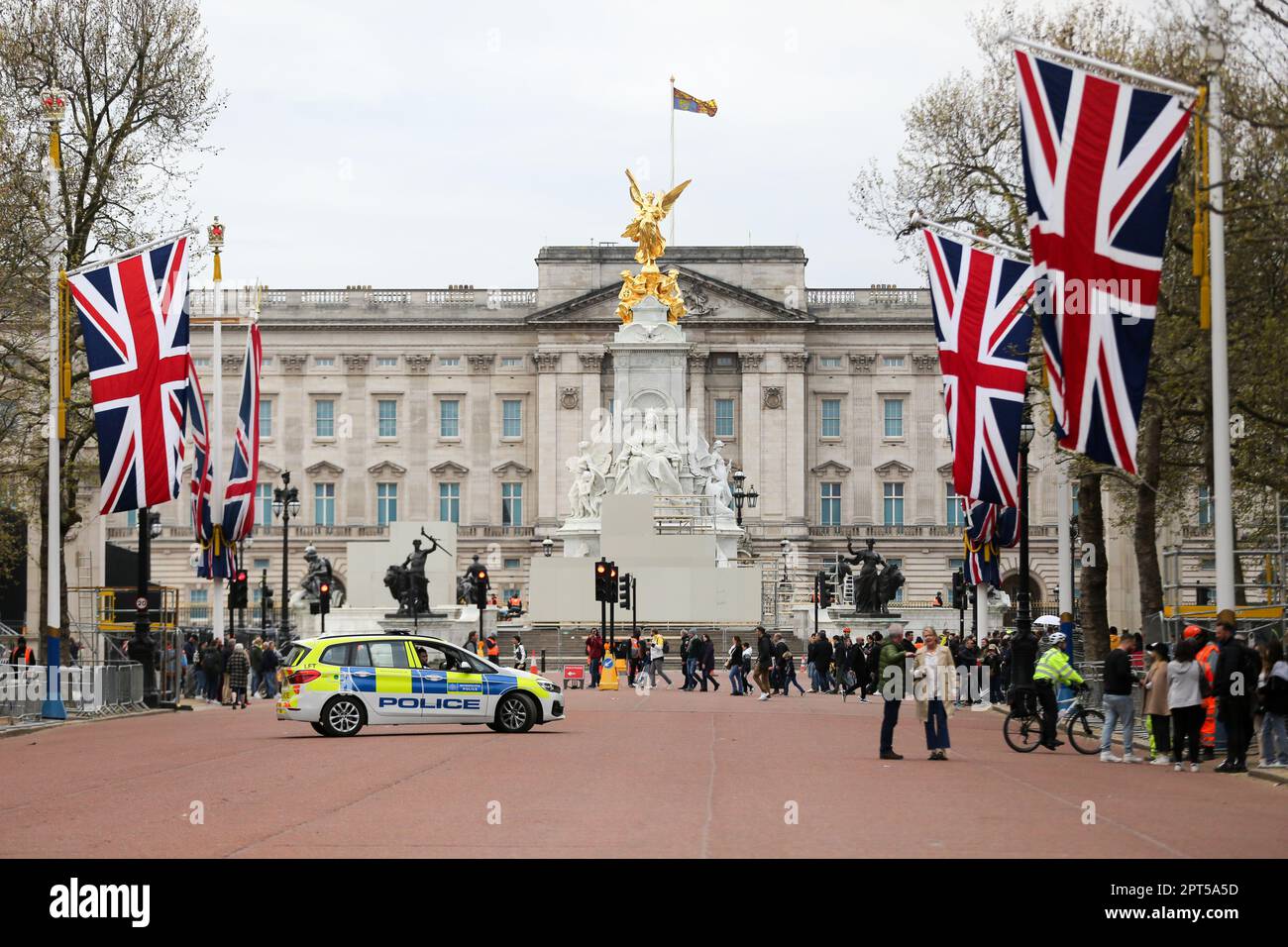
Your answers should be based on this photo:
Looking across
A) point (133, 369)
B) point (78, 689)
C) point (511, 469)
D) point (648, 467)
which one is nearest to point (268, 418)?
point (511, 469)

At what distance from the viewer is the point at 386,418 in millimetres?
112125

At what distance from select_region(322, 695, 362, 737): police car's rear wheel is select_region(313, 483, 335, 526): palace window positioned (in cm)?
8325

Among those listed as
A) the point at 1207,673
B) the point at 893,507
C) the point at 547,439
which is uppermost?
the point at 547,439

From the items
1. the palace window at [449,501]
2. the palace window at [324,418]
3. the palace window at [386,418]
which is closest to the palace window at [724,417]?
the palace window at [449,501]

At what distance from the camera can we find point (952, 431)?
3212 centimetres

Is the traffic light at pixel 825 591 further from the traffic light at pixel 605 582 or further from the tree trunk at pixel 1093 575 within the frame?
the tree trunk at pixel 1093 575

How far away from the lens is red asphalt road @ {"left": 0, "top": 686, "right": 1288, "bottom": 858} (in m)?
14.7

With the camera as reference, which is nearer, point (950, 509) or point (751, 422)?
point (751, 422)

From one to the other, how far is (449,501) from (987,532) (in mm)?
73899

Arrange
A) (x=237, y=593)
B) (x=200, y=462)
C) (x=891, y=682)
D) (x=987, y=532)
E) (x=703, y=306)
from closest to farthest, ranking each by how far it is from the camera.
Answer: (x=891, y=682) → (x=987, y=532) → (x=200, y=462) → (x=237, y=593) → (x=703, y=306)

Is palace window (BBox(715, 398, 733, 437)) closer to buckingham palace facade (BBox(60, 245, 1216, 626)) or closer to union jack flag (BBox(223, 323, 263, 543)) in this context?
buckingham palace facade (BBox(60, 245, 1216, 626))

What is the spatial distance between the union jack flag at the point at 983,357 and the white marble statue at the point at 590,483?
1873 inches

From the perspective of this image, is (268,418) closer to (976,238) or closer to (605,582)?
(605,582)
